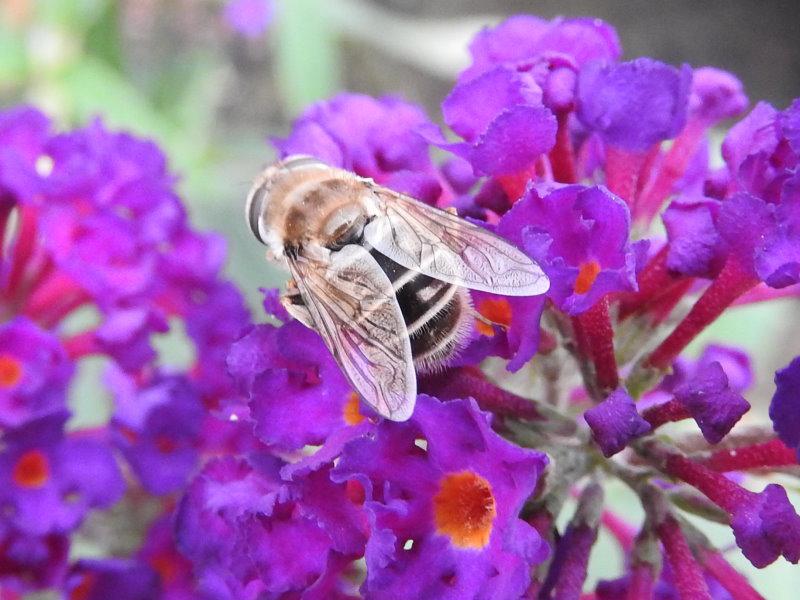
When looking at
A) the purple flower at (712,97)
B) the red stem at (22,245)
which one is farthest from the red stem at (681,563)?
the red stem at (22,245)

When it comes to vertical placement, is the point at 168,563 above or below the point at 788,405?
below

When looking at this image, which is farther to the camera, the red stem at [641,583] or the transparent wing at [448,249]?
the red stem at [641,583]

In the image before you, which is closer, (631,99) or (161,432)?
(631,99)

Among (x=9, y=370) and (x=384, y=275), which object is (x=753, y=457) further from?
(x=9, y=370)

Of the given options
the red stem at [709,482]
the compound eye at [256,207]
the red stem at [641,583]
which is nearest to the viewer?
the red stem at [709,482]

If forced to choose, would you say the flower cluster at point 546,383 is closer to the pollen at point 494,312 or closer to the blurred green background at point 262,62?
the pollen at point 494,312

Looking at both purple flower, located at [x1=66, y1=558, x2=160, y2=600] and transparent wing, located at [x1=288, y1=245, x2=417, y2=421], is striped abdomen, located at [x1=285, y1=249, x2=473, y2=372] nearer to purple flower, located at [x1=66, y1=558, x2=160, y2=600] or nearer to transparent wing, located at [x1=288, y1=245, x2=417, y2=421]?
transparent wing, located at [x1=288, y1=245, x2=417, y2=421]

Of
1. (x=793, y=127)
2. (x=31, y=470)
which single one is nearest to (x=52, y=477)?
(x=31, y=470)
